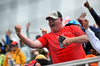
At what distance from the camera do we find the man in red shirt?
4.10 m

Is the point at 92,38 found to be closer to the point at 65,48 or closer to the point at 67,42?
the point at 67,42

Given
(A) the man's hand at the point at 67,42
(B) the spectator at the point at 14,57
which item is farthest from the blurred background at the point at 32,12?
(A) the man's hand at the point at 67,42

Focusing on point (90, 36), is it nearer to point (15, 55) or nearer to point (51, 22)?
point (51, 22)

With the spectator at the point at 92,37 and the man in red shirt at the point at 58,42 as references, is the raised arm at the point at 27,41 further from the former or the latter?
the spectator at the point at 92,37

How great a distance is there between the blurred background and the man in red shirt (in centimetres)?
145

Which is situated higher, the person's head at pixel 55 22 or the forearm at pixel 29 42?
the person's head at pixel 55 22

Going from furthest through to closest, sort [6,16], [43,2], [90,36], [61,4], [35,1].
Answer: [6,16] → [35,1] → [43,2] → [61,4] → [90,36]

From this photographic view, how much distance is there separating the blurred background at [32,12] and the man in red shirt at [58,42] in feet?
4.77

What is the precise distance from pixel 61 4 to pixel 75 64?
11.3 ft

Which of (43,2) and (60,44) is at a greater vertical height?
(43,2)

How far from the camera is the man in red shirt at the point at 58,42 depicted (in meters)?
4.10

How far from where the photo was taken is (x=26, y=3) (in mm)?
8773

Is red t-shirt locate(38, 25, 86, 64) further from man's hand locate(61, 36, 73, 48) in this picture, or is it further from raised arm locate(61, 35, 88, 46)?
man's hand locate(61, 36, 73, 48)

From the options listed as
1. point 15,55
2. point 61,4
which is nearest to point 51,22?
point 61,4
